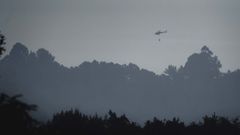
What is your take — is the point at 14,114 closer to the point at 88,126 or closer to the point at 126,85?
the point at 88,126

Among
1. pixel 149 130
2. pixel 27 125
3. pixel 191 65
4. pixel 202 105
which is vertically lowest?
pixel 27 125

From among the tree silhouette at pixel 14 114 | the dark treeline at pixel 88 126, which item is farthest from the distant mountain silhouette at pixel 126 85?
the tree silhouette at pixel 14 114

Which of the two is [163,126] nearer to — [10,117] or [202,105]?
[10,117]

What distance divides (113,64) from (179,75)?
2098 cm

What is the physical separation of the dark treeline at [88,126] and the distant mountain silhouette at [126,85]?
2228 inches

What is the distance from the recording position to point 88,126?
79.2ft

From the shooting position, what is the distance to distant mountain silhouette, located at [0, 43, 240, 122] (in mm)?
90000

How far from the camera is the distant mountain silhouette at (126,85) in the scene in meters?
90.0

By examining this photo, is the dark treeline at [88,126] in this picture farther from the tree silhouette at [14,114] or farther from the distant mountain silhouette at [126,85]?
the distant mountain silhouette at [126,85]

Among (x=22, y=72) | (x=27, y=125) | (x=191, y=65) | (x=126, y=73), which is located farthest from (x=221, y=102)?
(x=27, y=125)

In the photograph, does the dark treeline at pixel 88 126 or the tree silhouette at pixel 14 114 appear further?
the dark treeline at pixel 88 126

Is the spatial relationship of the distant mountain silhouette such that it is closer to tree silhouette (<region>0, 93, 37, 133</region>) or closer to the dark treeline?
the dark treeline

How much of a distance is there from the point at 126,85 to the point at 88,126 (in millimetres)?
79244

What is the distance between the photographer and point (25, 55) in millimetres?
105562
